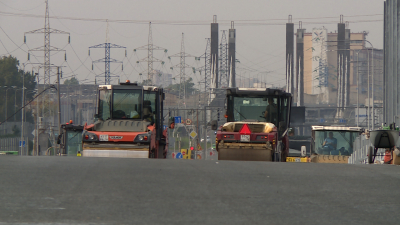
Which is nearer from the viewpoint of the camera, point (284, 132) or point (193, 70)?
point (284, 132)

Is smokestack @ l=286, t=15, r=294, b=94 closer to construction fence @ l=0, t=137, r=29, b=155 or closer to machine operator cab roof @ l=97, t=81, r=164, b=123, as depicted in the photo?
construction fence @ l=0, t=137, r=29, b=155

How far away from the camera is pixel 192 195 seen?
862 cm

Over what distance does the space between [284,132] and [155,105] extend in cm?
485

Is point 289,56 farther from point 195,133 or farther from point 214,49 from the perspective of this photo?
point 195,133

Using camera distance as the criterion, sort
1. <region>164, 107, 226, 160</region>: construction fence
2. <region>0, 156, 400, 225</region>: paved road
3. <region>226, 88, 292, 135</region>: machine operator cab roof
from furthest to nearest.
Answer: <region>164, 107, 226, 160</region>: construction fence < <region>226, 88, 292, 135</region>: machine operator cab roof < <region>0, 156, 400, 225</region>: paved road

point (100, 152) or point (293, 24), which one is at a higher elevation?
point (293, 24)


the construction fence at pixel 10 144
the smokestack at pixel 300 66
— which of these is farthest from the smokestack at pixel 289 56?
the construction fence at pixel 10 144

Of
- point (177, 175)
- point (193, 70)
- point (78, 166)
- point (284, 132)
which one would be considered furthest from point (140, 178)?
point (193, 70)

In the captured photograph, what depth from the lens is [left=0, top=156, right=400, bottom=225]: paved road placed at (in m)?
7.25

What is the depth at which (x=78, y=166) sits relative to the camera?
1170cm

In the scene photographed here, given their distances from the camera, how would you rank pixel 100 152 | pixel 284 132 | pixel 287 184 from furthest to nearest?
pixel 284 132, pixel 100 152, pixel 287 184

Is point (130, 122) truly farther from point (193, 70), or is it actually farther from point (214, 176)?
point (193, 70)

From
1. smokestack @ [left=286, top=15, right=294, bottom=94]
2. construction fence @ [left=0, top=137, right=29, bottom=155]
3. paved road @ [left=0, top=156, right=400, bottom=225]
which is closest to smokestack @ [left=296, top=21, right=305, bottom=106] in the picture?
smokestack @ [left=286, top=15, right=294, bottom=94]

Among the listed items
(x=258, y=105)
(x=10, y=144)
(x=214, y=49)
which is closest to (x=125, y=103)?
(x=258, y=105)
